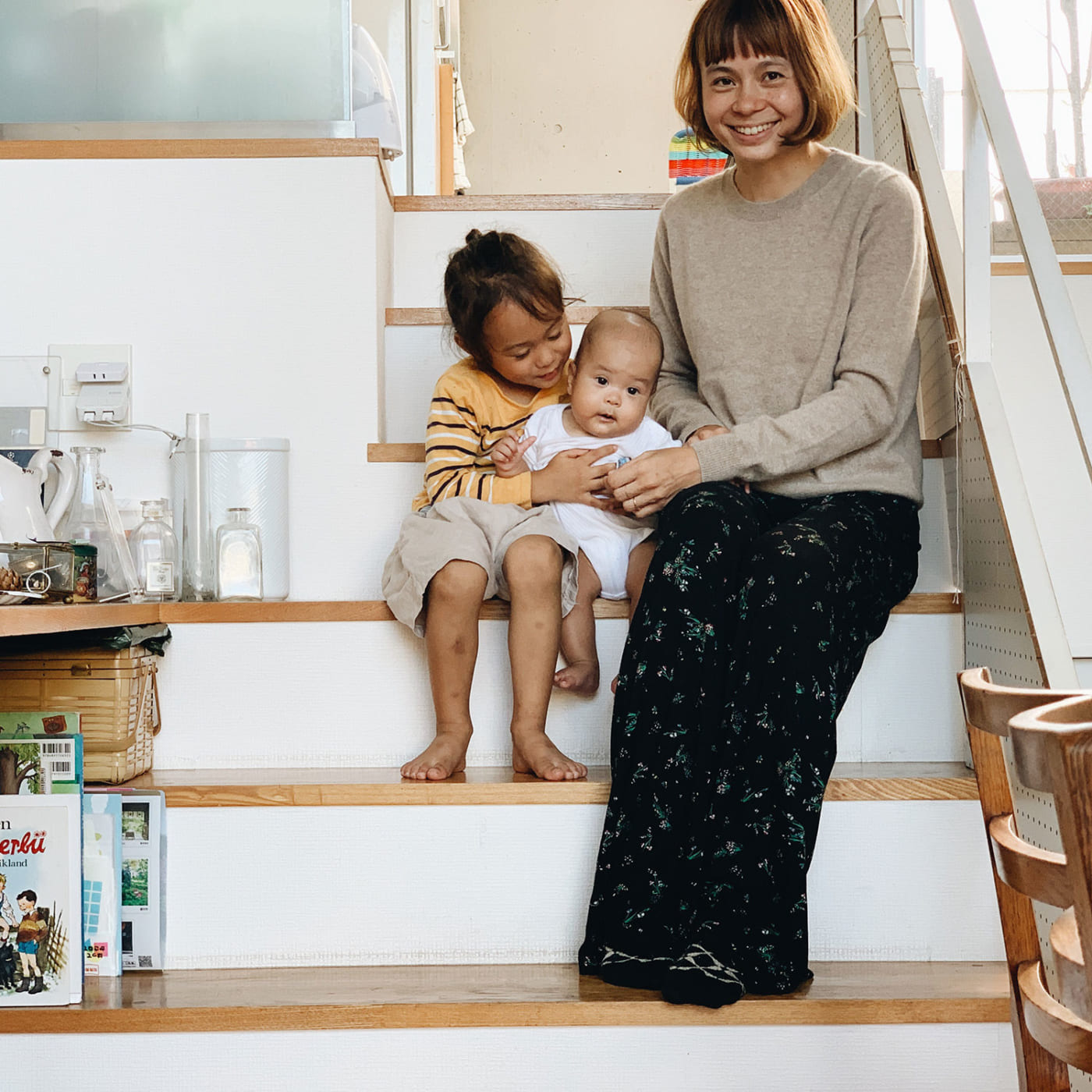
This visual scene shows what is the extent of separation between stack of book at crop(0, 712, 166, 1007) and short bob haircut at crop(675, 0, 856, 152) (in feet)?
3.76

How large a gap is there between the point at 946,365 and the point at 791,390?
265 mm

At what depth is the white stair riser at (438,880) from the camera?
1372mm

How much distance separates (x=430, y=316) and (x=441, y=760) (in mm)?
750

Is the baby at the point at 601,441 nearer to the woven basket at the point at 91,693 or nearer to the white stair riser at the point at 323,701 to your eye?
the white stair riser at the point at 323,701

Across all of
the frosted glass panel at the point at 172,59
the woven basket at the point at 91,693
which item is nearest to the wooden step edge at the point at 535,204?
the frosted glass panel at the point at 172,59

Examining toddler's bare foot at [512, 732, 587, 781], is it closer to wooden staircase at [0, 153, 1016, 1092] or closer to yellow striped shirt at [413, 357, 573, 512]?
wooden staircase at [0, 153, 1016, 1092]

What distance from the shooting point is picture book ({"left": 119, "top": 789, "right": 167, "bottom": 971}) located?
4.46ft

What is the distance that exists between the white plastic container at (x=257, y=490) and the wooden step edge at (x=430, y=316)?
0.31 m

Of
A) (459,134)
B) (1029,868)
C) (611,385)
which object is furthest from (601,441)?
(459,134)

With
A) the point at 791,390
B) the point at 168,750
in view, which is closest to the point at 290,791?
the point at 168,750

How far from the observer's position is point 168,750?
1572 mm

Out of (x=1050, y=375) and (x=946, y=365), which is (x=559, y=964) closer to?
(x=946, y=365)

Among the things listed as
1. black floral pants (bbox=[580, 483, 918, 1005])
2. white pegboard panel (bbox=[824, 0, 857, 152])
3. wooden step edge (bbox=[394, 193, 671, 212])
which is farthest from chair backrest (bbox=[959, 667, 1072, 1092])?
white pegboard panel (bbox=[824, 0, 857, 152])

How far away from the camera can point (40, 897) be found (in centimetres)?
128
